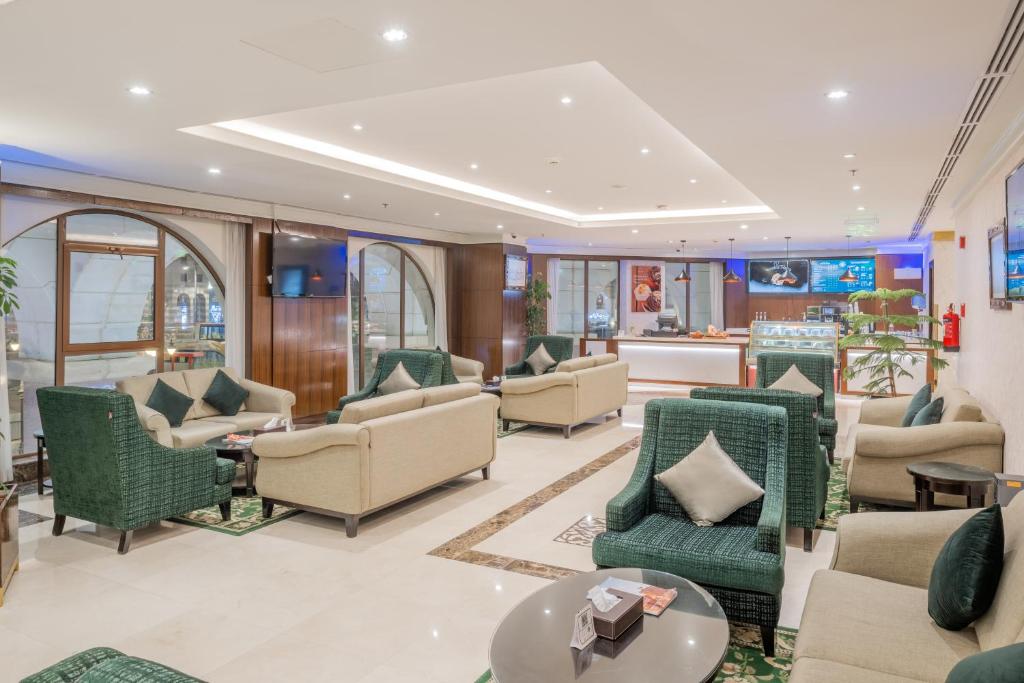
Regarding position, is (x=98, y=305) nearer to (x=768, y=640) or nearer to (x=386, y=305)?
(x=386, y=305)

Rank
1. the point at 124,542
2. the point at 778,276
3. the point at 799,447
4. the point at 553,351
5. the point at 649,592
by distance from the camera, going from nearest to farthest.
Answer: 1. the point at 649,592
2. the point at 799,447
3. the point at 124,542
4. the point at 553,351
5. the point at 778,276

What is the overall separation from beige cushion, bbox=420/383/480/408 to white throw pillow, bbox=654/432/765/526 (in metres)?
2.29

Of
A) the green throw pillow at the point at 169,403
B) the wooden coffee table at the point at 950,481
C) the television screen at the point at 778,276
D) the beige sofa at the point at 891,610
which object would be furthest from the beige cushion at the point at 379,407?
the television screen at the point at 778,276

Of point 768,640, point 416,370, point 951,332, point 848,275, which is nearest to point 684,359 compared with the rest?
point 848,275

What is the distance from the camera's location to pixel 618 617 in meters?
2.28

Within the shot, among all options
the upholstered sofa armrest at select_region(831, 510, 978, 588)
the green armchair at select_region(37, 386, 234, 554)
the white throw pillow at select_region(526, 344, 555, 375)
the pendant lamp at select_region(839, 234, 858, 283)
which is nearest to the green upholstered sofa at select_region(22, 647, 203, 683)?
the upholstered sofa armrest at select_region(831, 510, 978, 588)

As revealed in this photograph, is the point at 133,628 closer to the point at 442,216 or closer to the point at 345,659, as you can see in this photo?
the point at 345,659

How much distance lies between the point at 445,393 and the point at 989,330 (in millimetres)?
4358

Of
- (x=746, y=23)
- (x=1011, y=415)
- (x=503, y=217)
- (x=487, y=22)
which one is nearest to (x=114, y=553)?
(x=487, y=22)

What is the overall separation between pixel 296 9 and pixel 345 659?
2812 mm

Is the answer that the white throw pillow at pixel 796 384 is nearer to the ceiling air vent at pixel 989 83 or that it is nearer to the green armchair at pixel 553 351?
the ceiling air vent at pixel 989 83

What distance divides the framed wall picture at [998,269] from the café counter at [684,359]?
6293 millimetres

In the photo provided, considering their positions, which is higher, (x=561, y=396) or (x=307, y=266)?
(x=307, y=266)

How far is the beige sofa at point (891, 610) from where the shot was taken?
208cm
